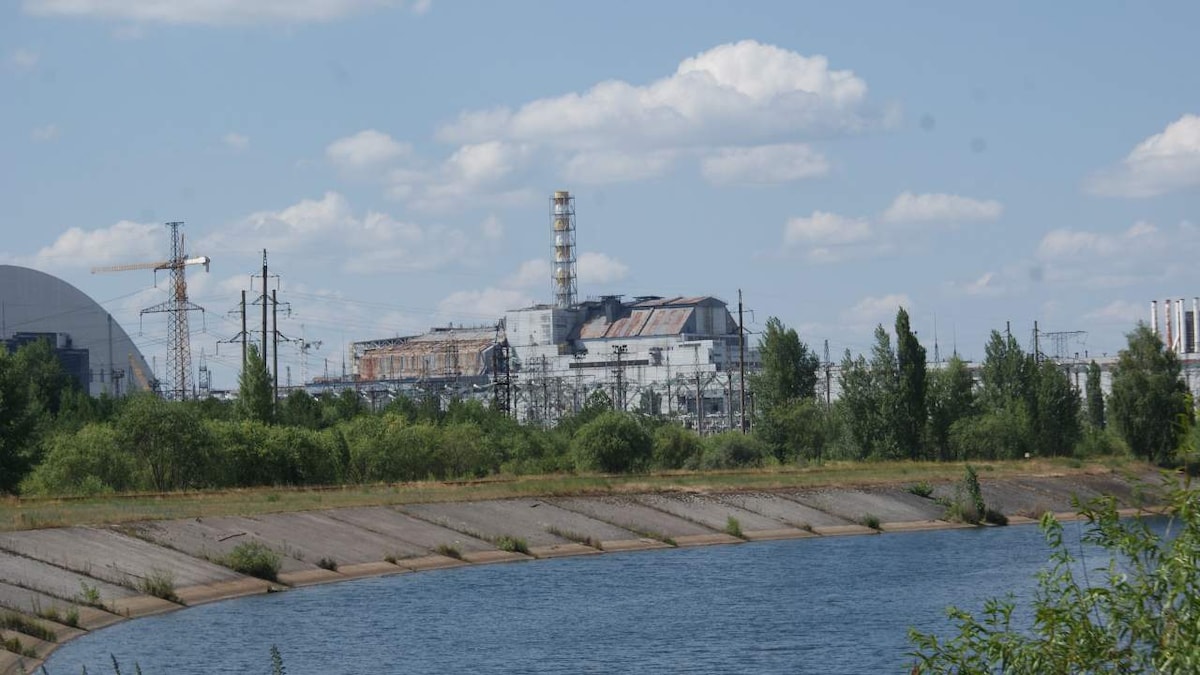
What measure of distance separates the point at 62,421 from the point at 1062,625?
7509cm

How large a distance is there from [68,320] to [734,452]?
251ft

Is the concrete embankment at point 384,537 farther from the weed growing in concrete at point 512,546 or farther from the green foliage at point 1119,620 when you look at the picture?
the green foliage at point 1119,620

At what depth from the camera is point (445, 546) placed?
52.2 metres

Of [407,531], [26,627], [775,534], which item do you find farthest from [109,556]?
[775,534]

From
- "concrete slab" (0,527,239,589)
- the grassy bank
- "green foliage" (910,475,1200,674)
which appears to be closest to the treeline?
the grassy bank

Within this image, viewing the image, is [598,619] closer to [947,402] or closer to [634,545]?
[634,545]

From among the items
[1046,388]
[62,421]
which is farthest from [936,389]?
[62,421]

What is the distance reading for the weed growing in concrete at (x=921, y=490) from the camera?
71500 mm

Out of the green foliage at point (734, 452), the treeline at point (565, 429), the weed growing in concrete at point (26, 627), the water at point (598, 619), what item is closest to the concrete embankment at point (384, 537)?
the weed growing in concrete at point (26, 627)

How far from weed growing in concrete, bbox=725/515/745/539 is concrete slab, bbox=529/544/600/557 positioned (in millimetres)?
7336

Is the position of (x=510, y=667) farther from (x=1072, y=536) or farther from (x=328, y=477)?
(x=328, y=477)

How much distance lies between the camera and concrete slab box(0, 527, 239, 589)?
41.5 metres

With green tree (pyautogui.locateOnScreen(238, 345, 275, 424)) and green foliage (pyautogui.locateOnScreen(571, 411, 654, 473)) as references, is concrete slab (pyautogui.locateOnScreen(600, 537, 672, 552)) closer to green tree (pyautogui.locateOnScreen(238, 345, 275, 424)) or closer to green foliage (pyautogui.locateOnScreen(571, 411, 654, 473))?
green foliage (pyautogui.locateOnScreen(571, 411, 654, 473))

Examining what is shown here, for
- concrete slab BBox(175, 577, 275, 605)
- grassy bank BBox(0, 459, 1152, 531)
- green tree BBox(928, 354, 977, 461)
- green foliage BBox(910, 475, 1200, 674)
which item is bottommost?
concrete slab BBox(175, 577, 275, 605)
